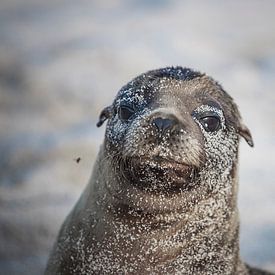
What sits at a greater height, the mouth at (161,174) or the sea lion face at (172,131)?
the sea lion face at (172,131)

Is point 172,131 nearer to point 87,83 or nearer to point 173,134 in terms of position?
point 173,134

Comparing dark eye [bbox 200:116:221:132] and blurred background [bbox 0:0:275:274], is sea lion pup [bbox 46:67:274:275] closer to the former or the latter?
dark eye [bbox 200:116:221:132]

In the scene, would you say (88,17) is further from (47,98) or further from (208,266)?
(208,266)

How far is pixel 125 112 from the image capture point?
4.80 meters

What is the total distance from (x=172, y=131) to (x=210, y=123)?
496 millimetres

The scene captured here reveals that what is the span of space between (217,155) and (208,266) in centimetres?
59

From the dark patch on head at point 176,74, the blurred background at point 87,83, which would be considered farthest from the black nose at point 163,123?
the blurred background at point 87,83

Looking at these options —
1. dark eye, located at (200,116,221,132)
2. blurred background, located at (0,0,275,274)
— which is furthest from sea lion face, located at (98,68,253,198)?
blurred background, located at (0,0,275,274)

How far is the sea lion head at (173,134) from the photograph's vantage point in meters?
4.38

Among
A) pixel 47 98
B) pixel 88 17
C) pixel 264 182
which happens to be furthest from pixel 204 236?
pixel 88 17

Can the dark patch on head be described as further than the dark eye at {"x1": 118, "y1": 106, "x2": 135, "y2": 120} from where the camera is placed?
Yes

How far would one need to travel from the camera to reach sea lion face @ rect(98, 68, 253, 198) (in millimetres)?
4375

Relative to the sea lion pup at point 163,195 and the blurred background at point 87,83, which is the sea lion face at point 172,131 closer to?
the sea lion pup at point 163,195

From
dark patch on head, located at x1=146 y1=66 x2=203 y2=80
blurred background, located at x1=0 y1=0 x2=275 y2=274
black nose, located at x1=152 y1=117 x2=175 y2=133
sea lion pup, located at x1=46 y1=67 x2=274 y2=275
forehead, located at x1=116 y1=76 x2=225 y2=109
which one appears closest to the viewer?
black nose, located at x1=152 y1=117 x2=175 y2=133
